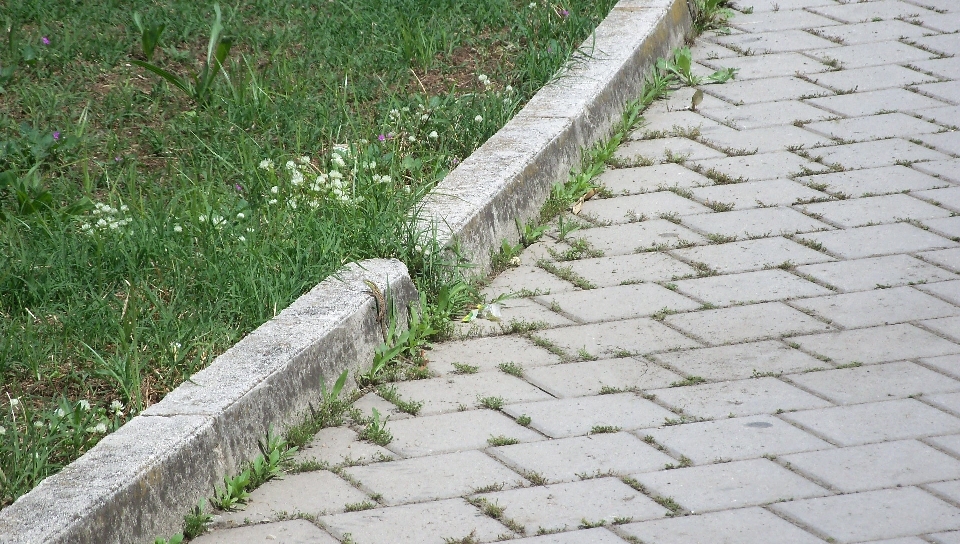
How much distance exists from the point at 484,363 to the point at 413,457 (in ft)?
1.55

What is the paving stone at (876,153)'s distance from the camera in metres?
4.15

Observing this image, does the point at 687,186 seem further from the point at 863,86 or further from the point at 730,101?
the point at 863,86

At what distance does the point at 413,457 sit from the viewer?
2.74 metres

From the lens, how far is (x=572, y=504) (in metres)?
2.54

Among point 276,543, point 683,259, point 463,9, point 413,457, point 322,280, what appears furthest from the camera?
point 463,9

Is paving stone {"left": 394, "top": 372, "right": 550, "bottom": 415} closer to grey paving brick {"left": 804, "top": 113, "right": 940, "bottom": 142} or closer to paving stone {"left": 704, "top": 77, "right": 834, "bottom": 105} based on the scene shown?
grey paving brick {"left": 804, "top": 113, "right": 940, "bottom": 142}

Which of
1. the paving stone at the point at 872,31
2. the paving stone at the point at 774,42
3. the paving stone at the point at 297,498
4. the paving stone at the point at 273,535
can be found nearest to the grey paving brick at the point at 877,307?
the paving stone at the point at 297,498

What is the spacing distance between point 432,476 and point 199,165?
5.57ft

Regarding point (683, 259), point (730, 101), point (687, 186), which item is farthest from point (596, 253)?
point (730, 101)

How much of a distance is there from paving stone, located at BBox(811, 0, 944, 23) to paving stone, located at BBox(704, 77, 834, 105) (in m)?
0.83

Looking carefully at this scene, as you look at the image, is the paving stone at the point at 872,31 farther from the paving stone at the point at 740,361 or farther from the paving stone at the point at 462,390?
the paving stone at the point at 462,390

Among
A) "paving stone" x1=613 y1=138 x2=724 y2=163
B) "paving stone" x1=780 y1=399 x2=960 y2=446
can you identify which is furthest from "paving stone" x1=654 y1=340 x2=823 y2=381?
"paving stone" x1=613 y1=138 x2=724 y2=163

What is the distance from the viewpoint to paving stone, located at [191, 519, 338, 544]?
2449 millimetres

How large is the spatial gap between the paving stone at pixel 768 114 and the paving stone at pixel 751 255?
0.93m
